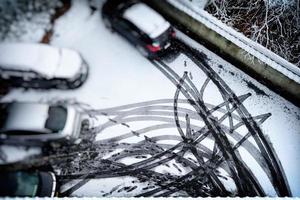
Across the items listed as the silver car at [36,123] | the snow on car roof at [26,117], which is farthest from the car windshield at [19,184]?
the snow on car roof at [26,117]

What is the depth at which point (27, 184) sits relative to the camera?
8875mm

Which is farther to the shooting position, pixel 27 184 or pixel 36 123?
pixel 36 123

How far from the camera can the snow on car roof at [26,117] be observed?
364 inches

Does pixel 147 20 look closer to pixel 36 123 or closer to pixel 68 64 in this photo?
pixel 68 64

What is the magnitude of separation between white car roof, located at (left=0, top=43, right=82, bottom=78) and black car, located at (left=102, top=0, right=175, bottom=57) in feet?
6.27

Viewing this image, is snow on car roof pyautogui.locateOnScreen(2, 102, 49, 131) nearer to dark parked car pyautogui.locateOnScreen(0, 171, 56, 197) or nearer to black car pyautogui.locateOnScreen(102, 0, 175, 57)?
dark parked car pyautogui.locateOnScreen(0, 171, 56, 197)

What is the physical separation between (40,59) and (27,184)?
3.61 metres

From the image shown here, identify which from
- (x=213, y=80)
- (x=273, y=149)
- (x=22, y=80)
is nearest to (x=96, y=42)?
(x=22, y=80)

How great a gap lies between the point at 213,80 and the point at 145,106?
8.31 ft

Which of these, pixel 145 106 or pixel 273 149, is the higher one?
pixel 145 106

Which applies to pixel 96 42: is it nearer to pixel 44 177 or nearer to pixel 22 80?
pixel 22 80

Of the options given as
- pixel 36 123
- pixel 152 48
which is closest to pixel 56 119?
pixel 36 123

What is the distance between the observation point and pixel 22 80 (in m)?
10.0

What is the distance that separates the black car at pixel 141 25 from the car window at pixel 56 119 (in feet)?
10.7
